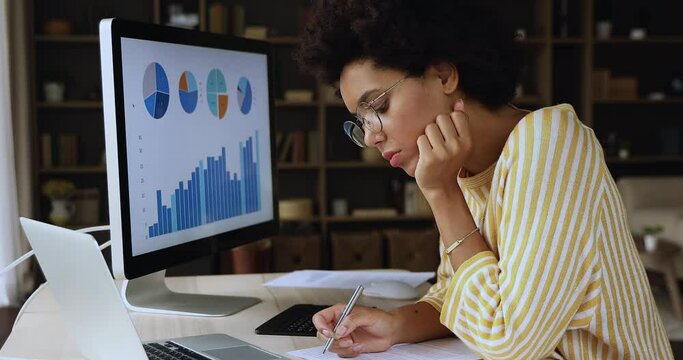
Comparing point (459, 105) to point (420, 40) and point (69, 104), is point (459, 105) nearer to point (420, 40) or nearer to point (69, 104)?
point (420, 40)

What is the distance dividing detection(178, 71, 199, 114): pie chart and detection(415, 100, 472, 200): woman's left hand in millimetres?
475

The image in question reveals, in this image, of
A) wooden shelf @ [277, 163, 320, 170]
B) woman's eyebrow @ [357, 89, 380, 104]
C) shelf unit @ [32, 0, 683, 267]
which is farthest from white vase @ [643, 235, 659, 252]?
woman's eyebrow @ [357, 89, 380, 104]

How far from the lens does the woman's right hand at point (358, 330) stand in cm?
124

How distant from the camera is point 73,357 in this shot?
1215mm

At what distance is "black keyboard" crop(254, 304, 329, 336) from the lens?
53.4 inches

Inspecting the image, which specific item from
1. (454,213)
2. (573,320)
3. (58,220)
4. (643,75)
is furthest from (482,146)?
(643,75)

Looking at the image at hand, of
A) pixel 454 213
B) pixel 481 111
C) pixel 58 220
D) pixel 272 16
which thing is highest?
pixel 272 16

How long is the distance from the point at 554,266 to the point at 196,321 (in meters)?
0.65

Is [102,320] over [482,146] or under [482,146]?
under

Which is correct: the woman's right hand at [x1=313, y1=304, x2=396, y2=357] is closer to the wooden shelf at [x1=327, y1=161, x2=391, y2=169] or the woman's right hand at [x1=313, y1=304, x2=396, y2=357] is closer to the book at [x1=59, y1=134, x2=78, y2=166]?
the wooden shelf at [x1=327, y1=161, x2=391, y2=169]

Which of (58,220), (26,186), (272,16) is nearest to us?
(26,186)

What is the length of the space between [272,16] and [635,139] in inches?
97.4

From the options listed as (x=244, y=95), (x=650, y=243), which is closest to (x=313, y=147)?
(x=650, y=243)

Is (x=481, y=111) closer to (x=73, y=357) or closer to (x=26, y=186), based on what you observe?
(x=73, y=357)
